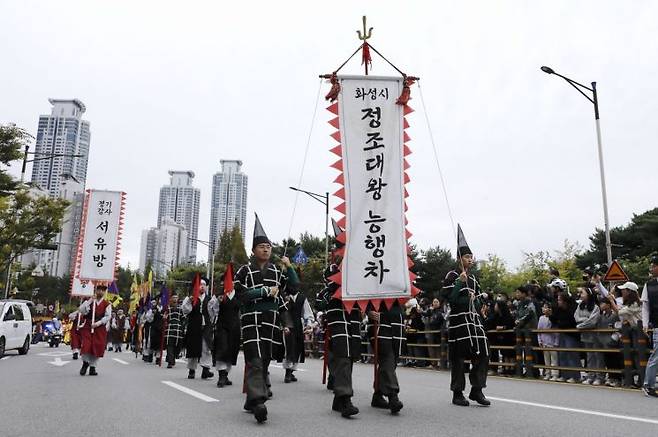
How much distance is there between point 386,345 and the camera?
6.45m

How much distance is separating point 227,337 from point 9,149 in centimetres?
1705

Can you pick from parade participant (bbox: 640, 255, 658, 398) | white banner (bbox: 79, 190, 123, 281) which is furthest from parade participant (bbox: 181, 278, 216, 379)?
parade participant (bbox: 640, 255, 658, 398)

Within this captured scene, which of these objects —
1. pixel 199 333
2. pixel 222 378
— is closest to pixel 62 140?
pixel 199 333

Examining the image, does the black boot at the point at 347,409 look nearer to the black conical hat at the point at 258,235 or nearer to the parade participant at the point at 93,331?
the black conical hat at the point at 258,235

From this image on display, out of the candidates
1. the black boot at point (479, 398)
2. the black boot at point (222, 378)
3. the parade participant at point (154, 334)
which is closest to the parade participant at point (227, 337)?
the black boot at point (222, 378)

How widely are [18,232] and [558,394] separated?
24.6 m

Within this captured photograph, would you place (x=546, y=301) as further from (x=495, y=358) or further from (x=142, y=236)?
(x=142, y=236)

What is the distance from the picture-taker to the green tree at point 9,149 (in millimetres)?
22438

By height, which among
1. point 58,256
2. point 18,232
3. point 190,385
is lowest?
point 190,385

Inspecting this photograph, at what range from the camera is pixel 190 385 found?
9.59 meters

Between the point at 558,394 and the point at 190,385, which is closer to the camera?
the point at 558,394

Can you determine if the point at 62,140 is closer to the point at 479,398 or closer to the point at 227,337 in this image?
the point at 227,337

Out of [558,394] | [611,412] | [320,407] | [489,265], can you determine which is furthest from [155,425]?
[489,265]

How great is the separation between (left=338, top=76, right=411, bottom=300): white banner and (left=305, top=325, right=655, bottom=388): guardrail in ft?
17.1
